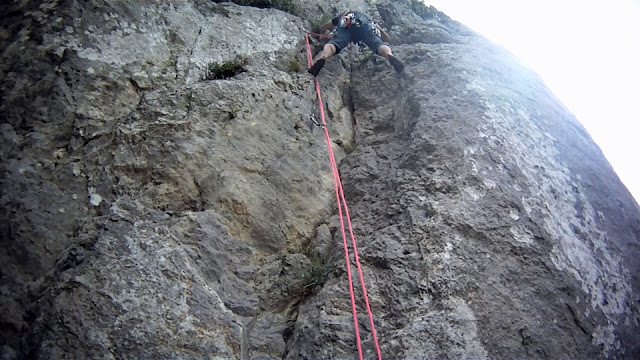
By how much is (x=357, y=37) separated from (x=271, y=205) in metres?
3.25

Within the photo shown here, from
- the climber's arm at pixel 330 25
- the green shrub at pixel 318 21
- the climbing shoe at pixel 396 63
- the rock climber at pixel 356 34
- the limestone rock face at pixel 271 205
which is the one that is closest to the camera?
the limestone rock face at pixel 271 205

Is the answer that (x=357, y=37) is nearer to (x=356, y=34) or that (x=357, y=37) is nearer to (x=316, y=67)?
(x=356, y=34)

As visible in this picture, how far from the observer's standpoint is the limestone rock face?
3.28 m

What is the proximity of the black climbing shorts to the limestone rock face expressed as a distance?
0.55 meters

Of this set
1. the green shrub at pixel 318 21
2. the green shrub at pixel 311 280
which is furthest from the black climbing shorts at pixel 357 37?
the green shrub at pixel 311 280

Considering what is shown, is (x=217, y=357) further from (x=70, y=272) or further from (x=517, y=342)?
(x=517, y=342)

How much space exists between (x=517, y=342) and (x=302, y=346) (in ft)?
5.70

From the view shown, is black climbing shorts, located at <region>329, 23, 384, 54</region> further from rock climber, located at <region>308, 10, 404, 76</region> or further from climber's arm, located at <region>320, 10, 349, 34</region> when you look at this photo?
climber's arm, located at <region>320, 10, 349, 34</region>

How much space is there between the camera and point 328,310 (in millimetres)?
3529

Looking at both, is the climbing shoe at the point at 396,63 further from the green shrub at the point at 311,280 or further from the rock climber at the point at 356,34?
the green shrub at the point at 311,280

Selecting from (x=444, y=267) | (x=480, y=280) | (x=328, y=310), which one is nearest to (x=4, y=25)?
(x=328, y=310)

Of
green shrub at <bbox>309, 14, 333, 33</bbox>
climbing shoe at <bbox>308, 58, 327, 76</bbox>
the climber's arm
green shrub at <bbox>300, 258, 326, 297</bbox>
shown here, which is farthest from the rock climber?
green shrub at <bbox>300, 258, 326, 297</bbox>

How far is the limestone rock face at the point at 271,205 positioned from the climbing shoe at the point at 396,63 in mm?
253

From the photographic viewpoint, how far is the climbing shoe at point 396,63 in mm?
5785
